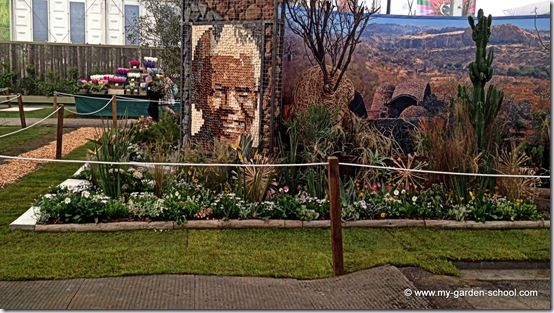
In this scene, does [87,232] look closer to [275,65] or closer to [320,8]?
[275,65]

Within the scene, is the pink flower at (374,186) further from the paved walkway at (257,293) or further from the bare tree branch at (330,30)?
the paved walkway at (257,293)

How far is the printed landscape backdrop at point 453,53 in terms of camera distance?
10281mm

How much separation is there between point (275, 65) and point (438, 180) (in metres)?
2.64

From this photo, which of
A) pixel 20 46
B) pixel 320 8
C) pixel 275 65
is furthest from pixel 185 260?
pixel 20 46

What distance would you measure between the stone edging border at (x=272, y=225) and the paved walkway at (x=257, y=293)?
1.51 meters

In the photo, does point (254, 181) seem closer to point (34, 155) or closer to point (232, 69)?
point (232, 69)

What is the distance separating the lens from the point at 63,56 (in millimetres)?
22047

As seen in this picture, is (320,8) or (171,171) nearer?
(171,171)

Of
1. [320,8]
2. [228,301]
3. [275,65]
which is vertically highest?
[320,8]

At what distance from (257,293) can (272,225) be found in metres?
1.98

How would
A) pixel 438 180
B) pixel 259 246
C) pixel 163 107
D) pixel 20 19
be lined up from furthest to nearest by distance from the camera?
1. pixel 20 19
2. pixel 163 107
3. pixel 438 180
4. pixel 259 246

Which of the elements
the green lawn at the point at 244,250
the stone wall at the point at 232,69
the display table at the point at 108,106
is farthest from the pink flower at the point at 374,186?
the display table at the point at 108,106

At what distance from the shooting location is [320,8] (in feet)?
30.3

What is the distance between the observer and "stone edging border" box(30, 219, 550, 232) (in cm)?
671
